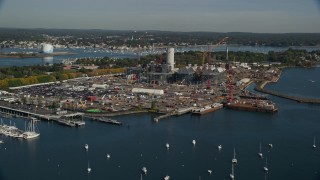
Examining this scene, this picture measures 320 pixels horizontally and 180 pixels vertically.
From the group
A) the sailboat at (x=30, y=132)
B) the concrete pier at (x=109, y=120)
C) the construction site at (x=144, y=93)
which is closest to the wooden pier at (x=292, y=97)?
the construction site at (x=144, y=93)

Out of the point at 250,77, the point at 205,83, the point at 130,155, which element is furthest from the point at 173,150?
the point at 250,77

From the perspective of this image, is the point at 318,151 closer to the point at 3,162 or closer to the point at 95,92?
the point at 3,162

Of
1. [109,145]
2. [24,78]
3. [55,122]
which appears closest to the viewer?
[109,145]

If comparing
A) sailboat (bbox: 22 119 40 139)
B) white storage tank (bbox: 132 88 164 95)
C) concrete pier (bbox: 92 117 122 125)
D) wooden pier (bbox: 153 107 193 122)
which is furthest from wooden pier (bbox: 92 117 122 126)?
white storage tank (bbox: 132 88 164 95)

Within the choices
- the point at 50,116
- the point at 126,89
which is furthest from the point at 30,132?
the point at 126,89

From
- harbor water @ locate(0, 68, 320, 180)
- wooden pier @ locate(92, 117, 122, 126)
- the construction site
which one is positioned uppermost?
the construction site

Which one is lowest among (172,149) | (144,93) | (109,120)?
(172,149)

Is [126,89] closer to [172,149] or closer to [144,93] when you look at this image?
[144,93]

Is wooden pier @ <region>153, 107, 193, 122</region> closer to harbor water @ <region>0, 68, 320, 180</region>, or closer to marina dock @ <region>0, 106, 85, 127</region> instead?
harbor water @ <region>0, 68, 320, 180</region>
